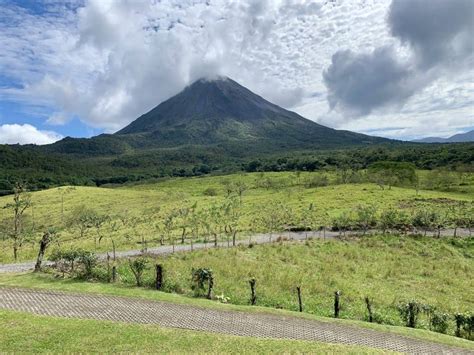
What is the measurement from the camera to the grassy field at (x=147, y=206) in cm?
4688

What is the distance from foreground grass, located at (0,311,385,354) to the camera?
13672mm

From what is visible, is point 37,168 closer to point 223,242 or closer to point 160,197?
point 160,197

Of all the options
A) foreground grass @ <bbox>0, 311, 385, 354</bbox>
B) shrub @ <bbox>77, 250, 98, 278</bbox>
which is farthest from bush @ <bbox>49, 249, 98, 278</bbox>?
foreground grass @ <bbox>0, 311, 385, 354</bbox>

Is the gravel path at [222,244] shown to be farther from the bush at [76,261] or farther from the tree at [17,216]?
the tree at [17,216]

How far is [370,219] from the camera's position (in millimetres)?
50031

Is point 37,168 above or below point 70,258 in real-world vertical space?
above

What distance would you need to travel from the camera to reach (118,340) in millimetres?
14336

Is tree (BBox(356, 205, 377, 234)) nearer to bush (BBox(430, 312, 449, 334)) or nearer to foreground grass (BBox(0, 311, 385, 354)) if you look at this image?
bush (BBox(430, 312, 449, 334))

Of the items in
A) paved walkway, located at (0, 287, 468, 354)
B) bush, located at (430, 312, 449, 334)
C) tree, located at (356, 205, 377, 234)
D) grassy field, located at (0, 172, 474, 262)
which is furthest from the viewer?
tree, located at (356, 205, 377, 234)

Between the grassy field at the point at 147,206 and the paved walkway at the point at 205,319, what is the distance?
19.1 metres

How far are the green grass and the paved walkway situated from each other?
19.1 inches

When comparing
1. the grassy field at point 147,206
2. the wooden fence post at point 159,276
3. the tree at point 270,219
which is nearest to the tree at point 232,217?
the grassy field at point 147,206

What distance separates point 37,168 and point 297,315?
18432cm

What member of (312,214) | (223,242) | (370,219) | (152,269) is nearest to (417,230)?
(370,219)
